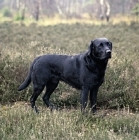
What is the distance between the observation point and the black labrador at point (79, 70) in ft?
17.3

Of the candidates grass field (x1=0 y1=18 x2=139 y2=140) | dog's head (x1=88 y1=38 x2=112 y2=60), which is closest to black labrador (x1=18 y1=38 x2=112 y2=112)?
dog's head (x1=88 y1=38 x2=112 y2=60)

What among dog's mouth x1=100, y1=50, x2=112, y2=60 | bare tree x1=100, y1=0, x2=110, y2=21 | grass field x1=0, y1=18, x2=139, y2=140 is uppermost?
bare tree x1=100, y1=0, x2=110, y2=21

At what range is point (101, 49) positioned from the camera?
518 cm

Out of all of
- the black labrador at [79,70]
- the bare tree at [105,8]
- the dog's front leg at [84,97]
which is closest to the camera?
the black labrador at [79,70]

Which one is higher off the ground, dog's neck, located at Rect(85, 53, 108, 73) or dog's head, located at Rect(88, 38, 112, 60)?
dog's head, located at Rect(88, 38, 112, 60)

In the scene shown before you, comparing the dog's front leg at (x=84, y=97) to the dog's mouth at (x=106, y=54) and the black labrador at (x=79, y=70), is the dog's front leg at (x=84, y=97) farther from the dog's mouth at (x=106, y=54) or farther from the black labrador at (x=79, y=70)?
the dog's mouth at (x=106, y=54)

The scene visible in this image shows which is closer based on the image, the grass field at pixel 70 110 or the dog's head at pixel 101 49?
the grass field at pixel 70 110

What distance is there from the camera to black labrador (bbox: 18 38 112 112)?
5270mm

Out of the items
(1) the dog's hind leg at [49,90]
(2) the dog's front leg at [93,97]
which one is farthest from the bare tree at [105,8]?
(2) the dog's front leg at [93,97]

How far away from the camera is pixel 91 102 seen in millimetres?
5887

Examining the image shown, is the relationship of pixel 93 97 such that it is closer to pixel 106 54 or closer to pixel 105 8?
pixel 106 54

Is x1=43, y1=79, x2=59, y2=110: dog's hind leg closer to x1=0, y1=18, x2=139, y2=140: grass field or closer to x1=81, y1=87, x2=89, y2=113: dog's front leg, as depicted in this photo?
x1=0, y1=18, x2=139, y2=140: grass field

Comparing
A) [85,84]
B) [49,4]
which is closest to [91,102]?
[85,84]

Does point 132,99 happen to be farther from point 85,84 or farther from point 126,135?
point 126,135
